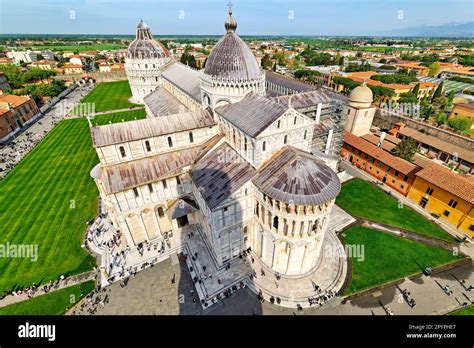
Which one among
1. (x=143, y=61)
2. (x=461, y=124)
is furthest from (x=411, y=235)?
(x=143, y=61)

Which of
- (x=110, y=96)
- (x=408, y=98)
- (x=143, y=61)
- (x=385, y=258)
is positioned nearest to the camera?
(x=385, y=258)

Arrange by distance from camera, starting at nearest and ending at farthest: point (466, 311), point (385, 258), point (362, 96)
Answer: point (466, 311)
point (385, 258)
point (362, 96)

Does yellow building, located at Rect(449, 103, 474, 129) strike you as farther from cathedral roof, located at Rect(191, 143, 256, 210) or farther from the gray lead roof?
cathedral roof, located at Rect(191, 143, 256, 210)

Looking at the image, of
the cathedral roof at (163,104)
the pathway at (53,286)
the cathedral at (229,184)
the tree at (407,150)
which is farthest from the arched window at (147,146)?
the tree at (407,150)

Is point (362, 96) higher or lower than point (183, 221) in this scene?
higher

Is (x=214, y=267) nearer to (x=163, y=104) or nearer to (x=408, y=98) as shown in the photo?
(x=163, y=104)

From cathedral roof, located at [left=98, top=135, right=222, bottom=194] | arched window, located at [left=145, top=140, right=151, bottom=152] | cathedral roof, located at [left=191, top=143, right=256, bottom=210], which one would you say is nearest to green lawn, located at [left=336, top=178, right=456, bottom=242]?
cathedral roof, located at [left=191, top=143, right=256, bottom=210]

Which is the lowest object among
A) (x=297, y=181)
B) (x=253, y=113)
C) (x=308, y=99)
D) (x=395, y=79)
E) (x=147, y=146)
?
(x=395, y=79)
